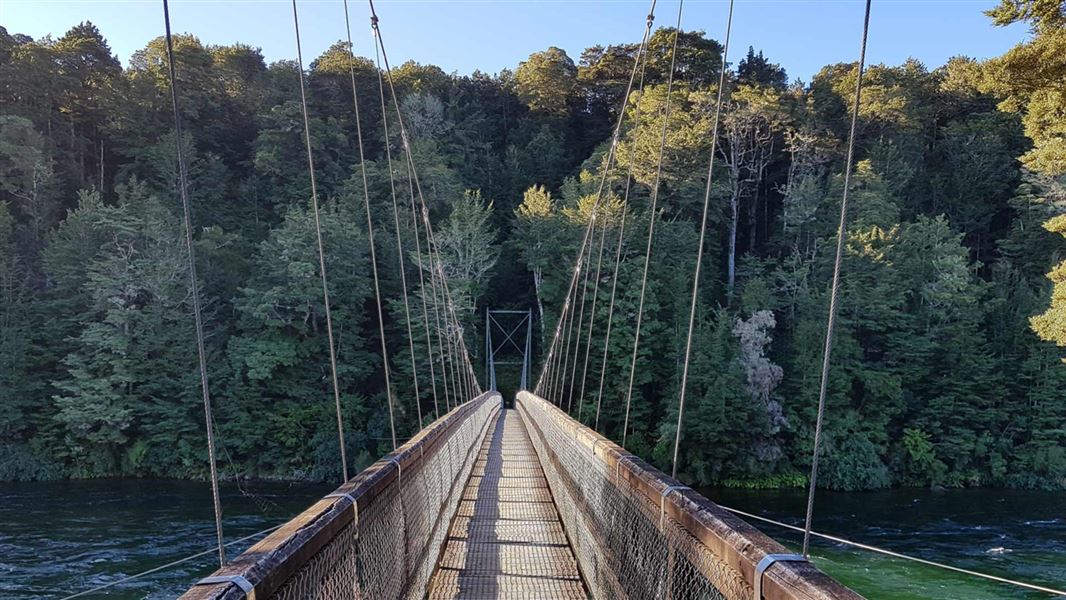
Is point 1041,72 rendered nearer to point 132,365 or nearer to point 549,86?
point 132,365

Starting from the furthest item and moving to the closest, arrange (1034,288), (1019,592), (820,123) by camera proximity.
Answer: (820,123) → (1034,288) → (1019,592)

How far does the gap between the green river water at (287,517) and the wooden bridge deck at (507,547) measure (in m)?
Result: 7.14

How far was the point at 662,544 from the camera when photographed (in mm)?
1809

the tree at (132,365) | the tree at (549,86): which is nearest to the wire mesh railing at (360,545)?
the tree at (132,365)

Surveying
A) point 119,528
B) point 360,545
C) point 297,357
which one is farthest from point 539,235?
point 360,545

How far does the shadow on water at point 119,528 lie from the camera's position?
11078 millimetres

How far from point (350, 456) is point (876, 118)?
26.5 meters

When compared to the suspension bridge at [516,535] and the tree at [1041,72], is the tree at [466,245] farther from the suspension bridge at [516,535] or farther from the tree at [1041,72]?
the suspension bridge at [516,535]

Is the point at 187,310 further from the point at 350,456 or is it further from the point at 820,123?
the point at 820,123

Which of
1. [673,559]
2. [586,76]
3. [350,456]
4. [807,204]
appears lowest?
[350,456]

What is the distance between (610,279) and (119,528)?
Result: 1699 cm

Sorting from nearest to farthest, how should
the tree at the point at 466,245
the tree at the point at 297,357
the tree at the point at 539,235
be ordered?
the tree at the point at 297,357 → the tree at the point at 466,245 → the tree at the point at 539,235

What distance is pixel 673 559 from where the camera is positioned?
1698mm

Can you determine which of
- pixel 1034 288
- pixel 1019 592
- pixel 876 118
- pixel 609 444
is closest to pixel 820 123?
pixel 876 118
